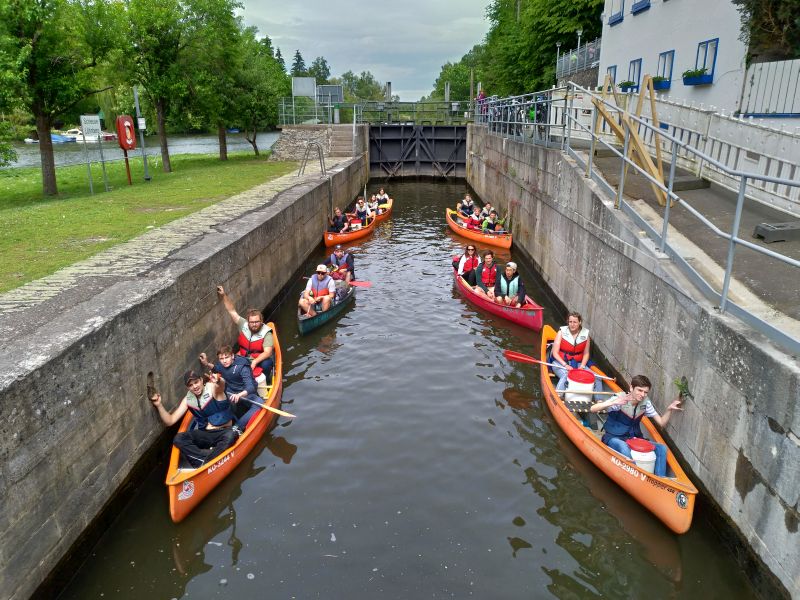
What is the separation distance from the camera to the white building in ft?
38.9

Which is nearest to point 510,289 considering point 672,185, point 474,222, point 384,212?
point 672,185

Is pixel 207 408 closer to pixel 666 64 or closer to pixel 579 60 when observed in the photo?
pixel 666 64

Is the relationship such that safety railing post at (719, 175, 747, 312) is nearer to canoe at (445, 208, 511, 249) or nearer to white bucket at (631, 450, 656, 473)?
white bucket at (631, 450, 656, 473)

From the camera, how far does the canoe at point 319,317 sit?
38.5 ft

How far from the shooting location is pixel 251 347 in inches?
364

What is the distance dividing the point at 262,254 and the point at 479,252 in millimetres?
8535

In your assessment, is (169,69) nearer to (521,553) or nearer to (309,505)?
(309,505)

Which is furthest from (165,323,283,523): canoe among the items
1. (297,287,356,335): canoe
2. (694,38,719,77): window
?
(694,38,719,77): window

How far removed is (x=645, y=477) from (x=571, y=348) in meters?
3.05

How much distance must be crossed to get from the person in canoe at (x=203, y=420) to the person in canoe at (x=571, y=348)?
4915 mm

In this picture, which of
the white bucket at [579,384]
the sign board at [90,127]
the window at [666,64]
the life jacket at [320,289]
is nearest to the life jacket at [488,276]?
the life jacket at [320,289]

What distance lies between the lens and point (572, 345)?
9000mm

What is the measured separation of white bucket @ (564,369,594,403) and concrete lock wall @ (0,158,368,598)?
5.64 m

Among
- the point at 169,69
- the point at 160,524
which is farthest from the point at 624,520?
the point at 169,69
